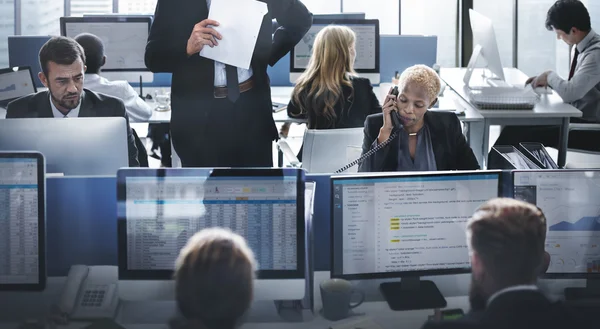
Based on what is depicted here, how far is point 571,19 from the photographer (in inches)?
201

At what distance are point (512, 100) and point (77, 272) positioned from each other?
327cm

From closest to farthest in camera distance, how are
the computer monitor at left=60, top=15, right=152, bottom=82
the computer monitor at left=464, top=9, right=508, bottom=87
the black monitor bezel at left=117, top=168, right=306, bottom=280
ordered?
1. the black monitor bezel at left=117, top=168, right=306, bottom=280
2. the computer monitor at left=464, top=9, right=508, bottom=87
3. the computer monitor at left=60, top=15, right=152, bottom=82

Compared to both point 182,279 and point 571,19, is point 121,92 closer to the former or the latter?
point 571,19

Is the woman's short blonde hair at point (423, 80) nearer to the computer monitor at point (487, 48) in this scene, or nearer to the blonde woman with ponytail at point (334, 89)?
the blonde woman with ponytail at point (334, 89)

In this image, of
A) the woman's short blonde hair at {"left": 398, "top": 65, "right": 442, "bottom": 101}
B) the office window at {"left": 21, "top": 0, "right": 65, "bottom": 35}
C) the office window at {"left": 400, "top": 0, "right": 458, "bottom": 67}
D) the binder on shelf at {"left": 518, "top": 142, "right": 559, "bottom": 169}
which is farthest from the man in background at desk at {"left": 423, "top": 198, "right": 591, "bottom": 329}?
the office window at {"left": 21, "top": 0, "right": 65, "bottom": 35}

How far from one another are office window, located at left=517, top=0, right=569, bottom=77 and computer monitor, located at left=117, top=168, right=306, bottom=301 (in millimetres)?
6728

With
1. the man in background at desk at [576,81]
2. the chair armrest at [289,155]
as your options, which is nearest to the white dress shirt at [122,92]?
the chair armrest at [289,155]

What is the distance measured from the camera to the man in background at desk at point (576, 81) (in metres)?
5.00

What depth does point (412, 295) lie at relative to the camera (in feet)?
7.55

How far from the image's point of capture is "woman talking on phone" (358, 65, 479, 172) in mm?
3082

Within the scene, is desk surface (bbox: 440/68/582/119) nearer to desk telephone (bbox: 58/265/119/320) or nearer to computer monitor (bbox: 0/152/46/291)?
desk telephone (bbox: 58/265/119/320)

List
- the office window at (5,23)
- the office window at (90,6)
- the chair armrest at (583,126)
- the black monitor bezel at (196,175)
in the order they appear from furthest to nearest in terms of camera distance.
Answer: the office window at (90,6)
the office window at (5,23)
the chair armrest at (583,126)
the black monitor bezel at (196,175)

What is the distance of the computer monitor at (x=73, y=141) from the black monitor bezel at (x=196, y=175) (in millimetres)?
247

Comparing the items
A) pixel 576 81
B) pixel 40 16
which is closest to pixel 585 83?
pixel 576 81
